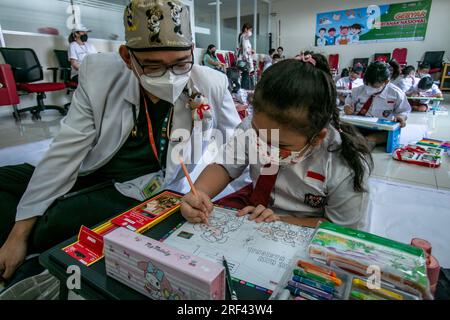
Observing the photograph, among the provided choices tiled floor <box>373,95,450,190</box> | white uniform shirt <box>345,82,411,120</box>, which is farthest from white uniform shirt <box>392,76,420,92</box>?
white uniform shirt <box>345,82,411,120</box>

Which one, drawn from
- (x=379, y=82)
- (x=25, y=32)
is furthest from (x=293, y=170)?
(x=25, y=32)

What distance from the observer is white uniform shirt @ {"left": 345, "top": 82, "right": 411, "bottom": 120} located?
2.89 meters

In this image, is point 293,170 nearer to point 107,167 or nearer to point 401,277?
point 401,277

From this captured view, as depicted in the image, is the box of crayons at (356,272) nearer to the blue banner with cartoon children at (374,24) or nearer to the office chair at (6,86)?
the office chair at (6,86)

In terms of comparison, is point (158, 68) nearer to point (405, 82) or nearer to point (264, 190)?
point (264, 190)

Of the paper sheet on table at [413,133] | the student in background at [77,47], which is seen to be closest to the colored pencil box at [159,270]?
the paper sheet on table at [413,133]

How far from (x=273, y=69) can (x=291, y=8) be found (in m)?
10.0

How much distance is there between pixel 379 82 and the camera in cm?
279

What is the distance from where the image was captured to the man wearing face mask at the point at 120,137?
91cm

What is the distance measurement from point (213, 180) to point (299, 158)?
29 centimetres

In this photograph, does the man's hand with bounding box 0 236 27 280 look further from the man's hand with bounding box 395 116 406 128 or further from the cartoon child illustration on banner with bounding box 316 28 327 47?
the cartoon child illustration on banner with bounding box 316 28 327 47

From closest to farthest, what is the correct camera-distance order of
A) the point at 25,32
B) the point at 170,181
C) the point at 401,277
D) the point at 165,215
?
the point at 401,277
the point at 165,215
the point at 170,181
the point at 25,32

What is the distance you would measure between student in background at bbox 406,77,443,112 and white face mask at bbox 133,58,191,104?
4998 millimetres

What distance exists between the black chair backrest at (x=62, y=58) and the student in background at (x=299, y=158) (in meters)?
4.50
